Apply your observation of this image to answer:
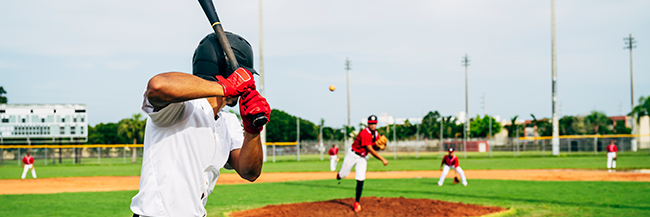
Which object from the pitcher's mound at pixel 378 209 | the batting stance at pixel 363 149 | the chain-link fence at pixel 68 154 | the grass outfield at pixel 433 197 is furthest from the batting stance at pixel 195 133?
the chain-link fence at pixel 68 154

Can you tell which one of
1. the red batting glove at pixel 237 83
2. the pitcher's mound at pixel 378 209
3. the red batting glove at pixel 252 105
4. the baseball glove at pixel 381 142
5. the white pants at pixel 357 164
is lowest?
the pitcher's mound at pixel 378 209

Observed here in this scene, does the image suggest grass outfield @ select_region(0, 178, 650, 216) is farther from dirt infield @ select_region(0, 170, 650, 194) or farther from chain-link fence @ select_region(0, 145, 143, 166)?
chain-link fence @ select_region(0, 145, 143, 166)

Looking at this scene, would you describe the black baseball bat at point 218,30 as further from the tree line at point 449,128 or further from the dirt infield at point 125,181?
the tree line at point 449,128

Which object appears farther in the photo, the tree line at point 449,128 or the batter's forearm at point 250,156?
the tree line at point 449,128

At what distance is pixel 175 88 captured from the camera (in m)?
1.84

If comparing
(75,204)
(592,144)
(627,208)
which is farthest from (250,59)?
(592,144)

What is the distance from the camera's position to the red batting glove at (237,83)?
1.94m

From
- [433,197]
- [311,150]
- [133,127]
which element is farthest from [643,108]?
[133,127]

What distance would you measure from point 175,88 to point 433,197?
1144 cm

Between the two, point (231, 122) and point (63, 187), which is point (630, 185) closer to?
point (231, 122)

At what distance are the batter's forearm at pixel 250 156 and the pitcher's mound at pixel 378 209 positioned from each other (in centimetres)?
680

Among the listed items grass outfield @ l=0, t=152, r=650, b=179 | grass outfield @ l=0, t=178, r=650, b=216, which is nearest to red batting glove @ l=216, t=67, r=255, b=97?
grass outfield @ l=0, t=178, r=650, b=216

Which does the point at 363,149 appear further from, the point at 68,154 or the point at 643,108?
the point at 643,108

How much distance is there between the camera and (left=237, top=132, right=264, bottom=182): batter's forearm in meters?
2.41
